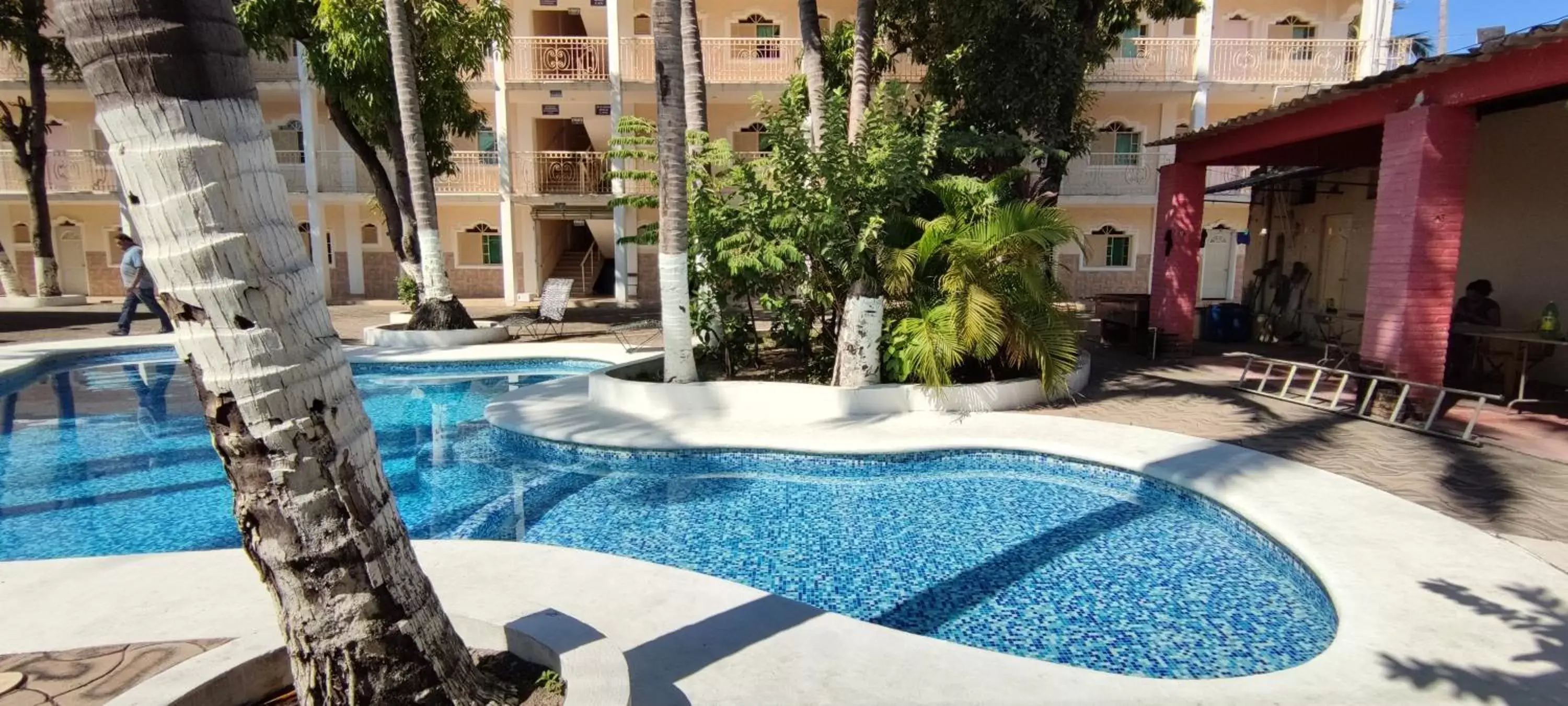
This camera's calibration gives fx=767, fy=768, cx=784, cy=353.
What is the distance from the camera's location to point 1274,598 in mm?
4301

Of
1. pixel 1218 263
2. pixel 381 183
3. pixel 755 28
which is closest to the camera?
pixel 381 183

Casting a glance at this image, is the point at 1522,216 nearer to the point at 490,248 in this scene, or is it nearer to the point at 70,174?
the point at 490,248

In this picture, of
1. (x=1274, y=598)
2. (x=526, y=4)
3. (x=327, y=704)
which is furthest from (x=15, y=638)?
(x=526, y=4)

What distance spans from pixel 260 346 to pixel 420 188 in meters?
11.4

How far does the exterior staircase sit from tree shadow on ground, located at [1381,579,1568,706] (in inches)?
840

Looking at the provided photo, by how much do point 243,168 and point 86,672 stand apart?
2.45 metres

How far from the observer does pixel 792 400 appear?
7.75m

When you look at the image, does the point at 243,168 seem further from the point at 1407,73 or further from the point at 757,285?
the point at 1407,73

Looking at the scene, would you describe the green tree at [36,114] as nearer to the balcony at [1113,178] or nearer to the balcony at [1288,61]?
the balcony at [1113,178]

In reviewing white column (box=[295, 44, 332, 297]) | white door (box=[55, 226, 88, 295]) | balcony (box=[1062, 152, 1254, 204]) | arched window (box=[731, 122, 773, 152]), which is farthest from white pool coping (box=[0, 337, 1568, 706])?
white door (box=[55, 226, 88, 295])

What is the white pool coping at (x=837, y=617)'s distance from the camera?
2.98m

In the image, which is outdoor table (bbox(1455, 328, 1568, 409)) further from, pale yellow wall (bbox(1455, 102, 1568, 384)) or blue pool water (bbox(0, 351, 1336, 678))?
blue pool water (bbox(0, 351, 1336, 678))

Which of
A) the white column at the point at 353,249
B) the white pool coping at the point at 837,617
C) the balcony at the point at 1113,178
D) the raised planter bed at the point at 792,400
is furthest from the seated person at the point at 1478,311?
the white column at the point at 353,249

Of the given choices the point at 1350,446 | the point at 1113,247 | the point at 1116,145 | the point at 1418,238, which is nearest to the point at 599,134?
the point at 1116,145
